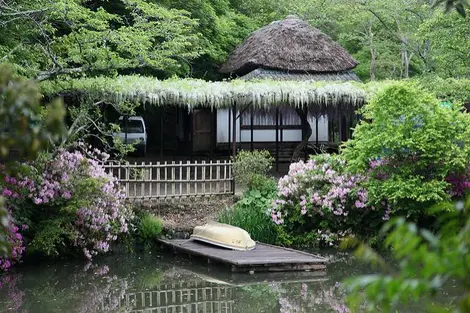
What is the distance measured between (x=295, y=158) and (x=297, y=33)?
5.98 meters

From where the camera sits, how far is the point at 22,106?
2.04 m

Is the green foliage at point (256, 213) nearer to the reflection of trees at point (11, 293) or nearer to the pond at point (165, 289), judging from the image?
the pond at point (165, 289)

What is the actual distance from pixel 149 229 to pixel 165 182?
1353 mm

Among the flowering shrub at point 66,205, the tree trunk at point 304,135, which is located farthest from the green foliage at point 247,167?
the flowering shrub at point 66,205

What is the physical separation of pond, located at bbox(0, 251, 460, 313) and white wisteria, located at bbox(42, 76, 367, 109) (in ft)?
14.4

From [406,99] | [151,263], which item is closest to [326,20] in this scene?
[406,99]

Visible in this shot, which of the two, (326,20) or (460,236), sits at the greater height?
(326,20)

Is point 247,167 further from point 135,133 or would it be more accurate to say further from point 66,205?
point 135,133

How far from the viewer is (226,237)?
13.5 m

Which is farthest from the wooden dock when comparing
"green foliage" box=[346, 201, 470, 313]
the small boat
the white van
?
"green foliage" box=[346, 201, 470, 313]

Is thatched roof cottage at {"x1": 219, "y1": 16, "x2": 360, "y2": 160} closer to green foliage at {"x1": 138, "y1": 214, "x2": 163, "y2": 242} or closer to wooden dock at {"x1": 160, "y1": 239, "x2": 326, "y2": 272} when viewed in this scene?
green foliage at {"x1": 138, "y1": 214, "x2": 163, "y2": 242}

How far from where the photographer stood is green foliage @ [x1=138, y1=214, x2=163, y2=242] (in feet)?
48.3

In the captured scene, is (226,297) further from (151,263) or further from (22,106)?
(22,106)

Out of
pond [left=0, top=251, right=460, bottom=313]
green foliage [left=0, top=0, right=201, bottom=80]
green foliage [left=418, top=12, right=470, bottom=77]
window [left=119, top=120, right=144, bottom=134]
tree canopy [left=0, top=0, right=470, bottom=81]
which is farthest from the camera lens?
window [left=119, top=120, right=144, bottom=134]
